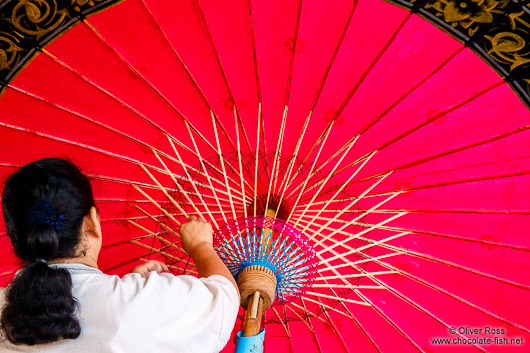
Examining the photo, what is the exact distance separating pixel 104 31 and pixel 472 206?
2.10 metres

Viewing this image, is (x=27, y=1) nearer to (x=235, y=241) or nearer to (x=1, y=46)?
(x=1, y=46)

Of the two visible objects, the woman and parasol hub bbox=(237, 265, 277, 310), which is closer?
the woman

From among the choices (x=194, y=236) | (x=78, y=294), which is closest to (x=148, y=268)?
(x=194, y=236)

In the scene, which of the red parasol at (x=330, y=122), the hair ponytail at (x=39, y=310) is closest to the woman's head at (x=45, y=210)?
the hair ponytail at (x=39, y=310)

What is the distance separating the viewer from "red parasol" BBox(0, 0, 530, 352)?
222cm

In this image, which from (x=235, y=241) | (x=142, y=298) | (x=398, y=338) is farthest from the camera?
(x=398, y=338)

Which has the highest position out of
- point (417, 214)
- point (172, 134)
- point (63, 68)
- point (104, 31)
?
point (104, 31)

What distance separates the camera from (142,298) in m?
1.19

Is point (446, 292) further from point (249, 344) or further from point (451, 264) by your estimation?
point (249, 344)

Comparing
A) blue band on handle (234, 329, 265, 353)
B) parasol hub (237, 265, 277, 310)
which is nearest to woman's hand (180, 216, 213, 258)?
blue band on handle (234, 329, 265, 353)

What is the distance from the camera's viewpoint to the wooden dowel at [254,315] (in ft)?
6.27

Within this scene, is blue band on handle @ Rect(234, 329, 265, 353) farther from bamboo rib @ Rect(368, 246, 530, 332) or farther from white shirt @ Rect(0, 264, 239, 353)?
bamboo rib @ Rect(368, 246, 530, 332)

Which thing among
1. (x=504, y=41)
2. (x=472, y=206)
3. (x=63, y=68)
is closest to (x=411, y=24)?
(x=504, y=41)

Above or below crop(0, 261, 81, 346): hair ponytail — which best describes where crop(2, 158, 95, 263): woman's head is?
above
